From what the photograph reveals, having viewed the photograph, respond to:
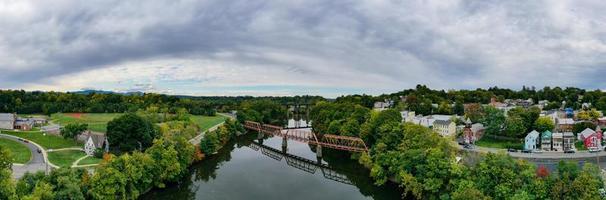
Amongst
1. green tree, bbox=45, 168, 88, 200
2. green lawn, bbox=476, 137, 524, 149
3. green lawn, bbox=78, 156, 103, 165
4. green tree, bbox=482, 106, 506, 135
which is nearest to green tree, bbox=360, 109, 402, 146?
green lawn, bbox=476, 137, 524, 149

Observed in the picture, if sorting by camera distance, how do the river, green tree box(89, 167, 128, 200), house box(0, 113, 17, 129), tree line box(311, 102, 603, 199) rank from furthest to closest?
house box(0, 113, 17, 129)
the river
green tree box(89, 167, 128, 200)
tree line box(311, 102, 603, 199)

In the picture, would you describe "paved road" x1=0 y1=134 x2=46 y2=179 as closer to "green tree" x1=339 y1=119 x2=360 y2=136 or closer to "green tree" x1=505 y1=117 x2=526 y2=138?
"green tree" x1=339 y1=119 x2=360 y2=136

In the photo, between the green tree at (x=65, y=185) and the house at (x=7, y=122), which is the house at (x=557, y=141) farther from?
the house at (x=7, y=122)

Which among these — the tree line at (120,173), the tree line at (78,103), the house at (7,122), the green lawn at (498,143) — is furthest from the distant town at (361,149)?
the tree line at (78,103)

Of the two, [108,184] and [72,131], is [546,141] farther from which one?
[72,131]

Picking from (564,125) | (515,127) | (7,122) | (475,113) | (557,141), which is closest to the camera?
(557,141)

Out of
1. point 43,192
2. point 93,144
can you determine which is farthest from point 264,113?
point 43,192
